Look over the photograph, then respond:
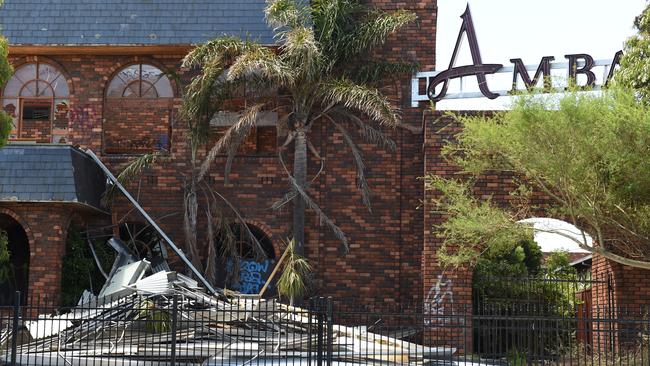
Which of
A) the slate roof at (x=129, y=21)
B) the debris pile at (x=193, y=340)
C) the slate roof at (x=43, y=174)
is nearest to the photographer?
the debris pile at (x=193, y=340)

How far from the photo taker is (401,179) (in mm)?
21672

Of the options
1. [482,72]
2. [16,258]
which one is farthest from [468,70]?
[16,258]

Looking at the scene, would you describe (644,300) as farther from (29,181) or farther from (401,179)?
(29,181)

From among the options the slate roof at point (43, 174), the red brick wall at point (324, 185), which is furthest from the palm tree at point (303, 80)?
the slate roof at point (43, 174)

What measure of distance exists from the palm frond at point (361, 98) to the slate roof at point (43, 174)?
17.1 ft

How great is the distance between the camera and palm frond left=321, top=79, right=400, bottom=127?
63.4 ft

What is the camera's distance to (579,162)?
15.7 meters

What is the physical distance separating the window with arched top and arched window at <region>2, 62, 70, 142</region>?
44.8 inches

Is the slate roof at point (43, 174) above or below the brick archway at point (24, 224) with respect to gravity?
above

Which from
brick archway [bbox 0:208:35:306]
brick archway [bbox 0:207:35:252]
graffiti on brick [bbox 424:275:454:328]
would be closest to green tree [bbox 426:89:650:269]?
graffiti on brick [bbox 424:275:454:328]

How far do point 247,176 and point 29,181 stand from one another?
4591mm

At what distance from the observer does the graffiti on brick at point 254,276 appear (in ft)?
70.3

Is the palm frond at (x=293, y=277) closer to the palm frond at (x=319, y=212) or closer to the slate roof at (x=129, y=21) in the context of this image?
the palm frond at (x=319, y=212)

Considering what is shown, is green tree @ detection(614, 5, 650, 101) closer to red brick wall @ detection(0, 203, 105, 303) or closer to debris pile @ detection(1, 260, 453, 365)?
debris pile @ detection(1, 260, 453, 365)
